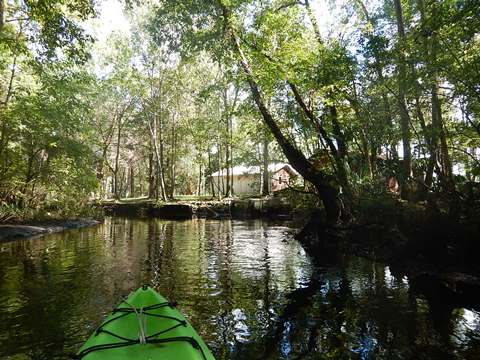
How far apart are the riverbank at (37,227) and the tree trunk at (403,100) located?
1593 cm

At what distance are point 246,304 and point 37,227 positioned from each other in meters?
14.8

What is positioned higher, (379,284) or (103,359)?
(103,359)

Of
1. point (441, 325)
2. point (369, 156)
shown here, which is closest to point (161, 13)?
point (369, 156)

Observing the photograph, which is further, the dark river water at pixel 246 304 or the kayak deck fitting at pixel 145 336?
the dark river water at pixel 246 304

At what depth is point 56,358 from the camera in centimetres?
456

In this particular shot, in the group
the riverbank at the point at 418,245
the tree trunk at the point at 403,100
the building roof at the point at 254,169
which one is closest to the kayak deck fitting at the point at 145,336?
the riverbank at the point at 418,245

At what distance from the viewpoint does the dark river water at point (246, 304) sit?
497 cm

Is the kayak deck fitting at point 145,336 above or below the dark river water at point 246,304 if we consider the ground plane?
above

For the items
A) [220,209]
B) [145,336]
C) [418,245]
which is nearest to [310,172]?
[418,245]

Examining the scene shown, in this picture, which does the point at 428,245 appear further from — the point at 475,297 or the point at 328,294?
the point at 328,294

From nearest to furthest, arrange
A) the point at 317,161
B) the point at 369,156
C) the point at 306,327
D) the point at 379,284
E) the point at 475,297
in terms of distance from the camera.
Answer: the point at 306,327
the point at 475,297
the point at 379,284
the point at 369,156
the point at 317,161

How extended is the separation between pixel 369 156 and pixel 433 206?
209 inches

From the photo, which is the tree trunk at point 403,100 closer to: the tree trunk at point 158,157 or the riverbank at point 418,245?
the riverbank at point 418,245

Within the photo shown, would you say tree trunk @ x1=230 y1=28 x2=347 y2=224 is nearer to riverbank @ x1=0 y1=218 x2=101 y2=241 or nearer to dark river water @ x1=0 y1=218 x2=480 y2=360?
dark river water @ x1=0 y1=218 x2=480 y2=360
